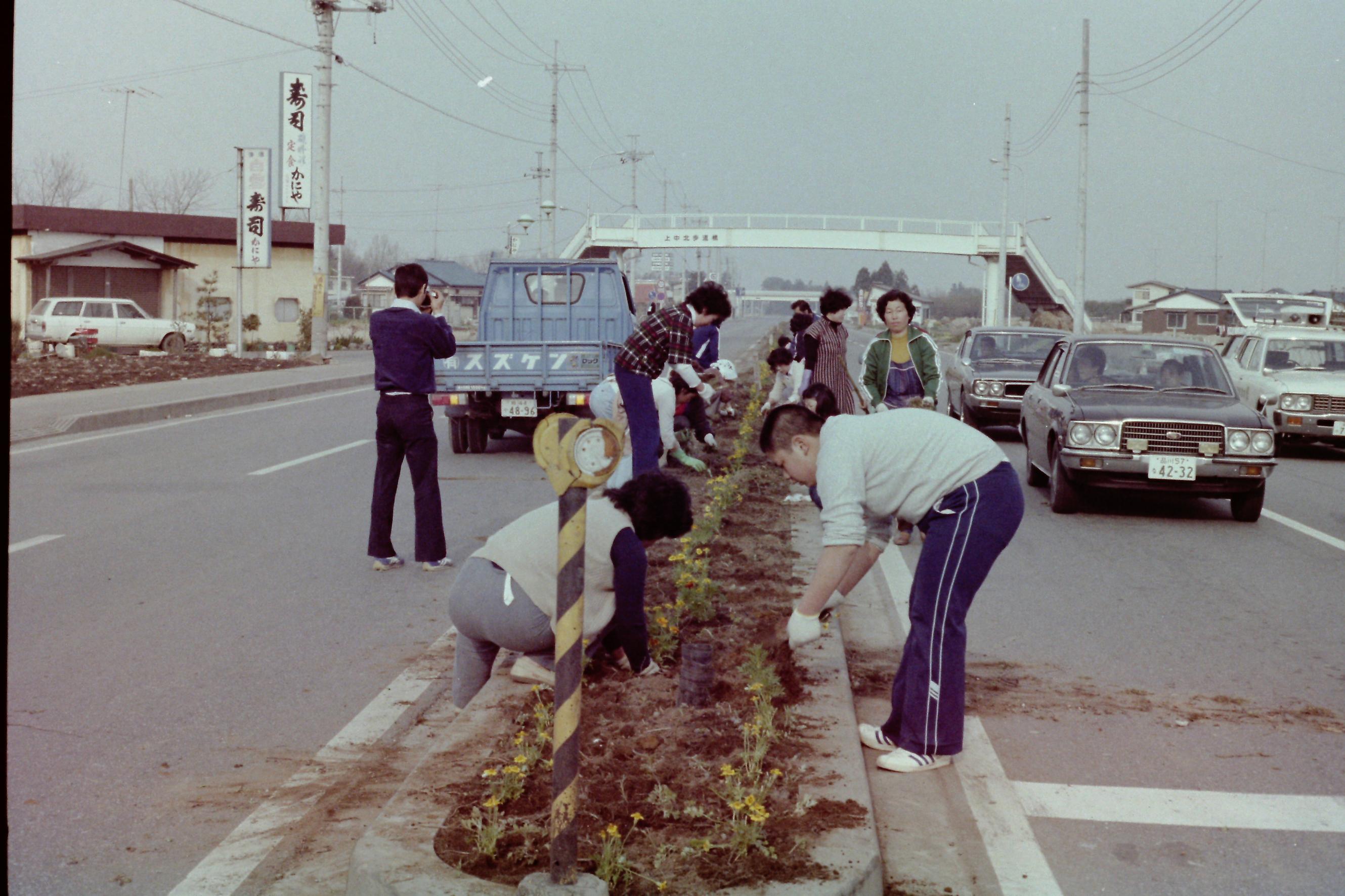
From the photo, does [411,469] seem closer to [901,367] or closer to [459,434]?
[901,367]

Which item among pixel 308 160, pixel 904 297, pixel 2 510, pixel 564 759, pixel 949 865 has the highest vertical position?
pixel 308 160

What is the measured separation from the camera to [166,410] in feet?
62.8

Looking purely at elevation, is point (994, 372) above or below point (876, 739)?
above

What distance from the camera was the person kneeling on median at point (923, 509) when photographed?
4.50 m

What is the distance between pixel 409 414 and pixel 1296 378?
42.8ft

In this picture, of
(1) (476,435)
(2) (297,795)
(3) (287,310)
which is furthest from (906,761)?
(3) (287,310)

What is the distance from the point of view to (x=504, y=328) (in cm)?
1784

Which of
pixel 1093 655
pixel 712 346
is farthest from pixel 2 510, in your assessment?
pixel 712 346

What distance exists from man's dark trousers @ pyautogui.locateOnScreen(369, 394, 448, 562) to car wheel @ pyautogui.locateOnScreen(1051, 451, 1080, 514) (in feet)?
18.4

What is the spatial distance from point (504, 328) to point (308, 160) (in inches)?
785

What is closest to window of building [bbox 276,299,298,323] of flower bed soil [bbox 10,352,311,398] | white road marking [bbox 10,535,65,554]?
flower bed soil [bbox 10,352,311,398]

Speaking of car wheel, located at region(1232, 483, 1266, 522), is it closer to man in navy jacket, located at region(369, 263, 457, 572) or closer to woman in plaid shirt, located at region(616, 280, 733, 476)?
woman in plaid shirt, located at region(616, 280, 733, 476)

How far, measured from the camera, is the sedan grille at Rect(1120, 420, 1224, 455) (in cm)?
1079

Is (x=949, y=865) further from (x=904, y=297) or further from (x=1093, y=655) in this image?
(x=904, y=297)
